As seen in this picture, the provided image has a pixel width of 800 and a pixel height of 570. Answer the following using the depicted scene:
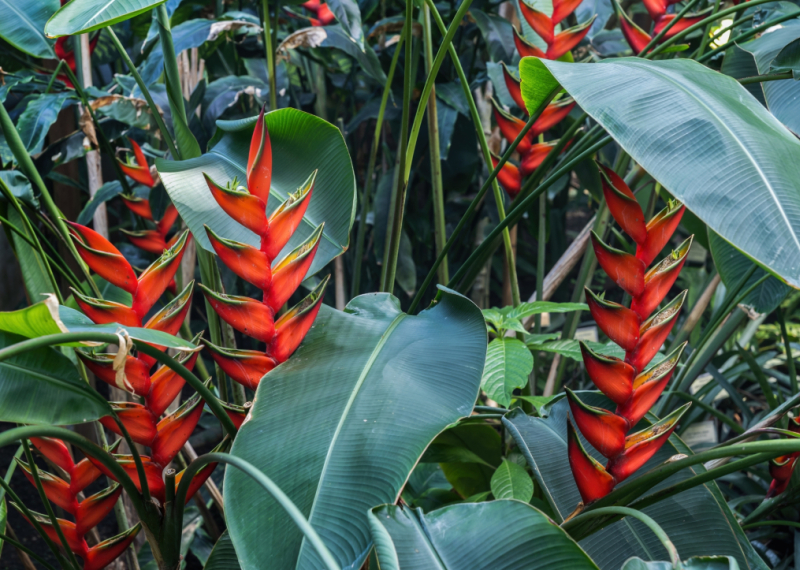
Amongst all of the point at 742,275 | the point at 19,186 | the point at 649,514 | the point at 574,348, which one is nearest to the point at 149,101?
the point at 19,186

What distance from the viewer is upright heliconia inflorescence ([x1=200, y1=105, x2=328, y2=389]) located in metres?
0.42

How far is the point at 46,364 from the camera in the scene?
0.40m

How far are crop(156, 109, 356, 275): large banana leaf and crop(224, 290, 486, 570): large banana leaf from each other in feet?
0.34

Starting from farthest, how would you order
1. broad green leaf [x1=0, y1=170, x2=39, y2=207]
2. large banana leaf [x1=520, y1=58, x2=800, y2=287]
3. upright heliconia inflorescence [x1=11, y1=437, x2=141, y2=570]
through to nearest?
1. broad green leaf [x1=0, y1=170, x2=39, y2=207]
2. upright heliconia inflorescence [x1=11, y1=437, x2=141, y2=570]
3. large banana leaf [x1=520, y1=58, x2=800, y2=287]

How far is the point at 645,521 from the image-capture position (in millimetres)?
326

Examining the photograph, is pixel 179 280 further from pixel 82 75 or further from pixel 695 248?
pixel 695 248

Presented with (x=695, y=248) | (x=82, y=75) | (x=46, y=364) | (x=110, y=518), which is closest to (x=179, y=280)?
(x=82, y=75)

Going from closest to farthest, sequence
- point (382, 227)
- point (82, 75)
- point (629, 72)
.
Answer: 1. point (629, 72)
2. point (82, 75)
3. point (382, 227)

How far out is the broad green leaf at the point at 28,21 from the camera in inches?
25.7

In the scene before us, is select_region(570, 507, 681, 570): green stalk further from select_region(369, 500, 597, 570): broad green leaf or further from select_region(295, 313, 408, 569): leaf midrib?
select_region(295, 313, 408, 569): leaf midrib

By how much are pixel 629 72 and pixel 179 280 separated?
730mm

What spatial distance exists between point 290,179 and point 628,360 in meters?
0.38

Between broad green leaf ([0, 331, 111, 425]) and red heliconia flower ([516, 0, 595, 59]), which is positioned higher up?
red heliconia flower ([516, 0, 595, 59])

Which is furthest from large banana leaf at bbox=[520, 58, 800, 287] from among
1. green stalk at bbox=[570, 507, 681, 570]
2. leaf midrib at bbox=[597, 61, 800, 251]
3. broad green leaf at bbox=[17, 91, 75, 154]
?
broad green leaf at bbox=[17, 91, 75, 154]
